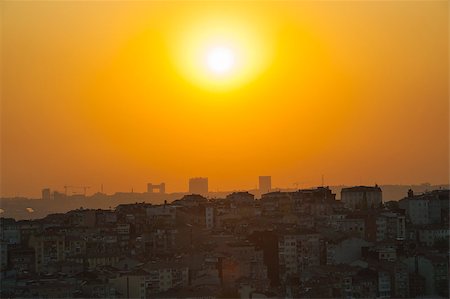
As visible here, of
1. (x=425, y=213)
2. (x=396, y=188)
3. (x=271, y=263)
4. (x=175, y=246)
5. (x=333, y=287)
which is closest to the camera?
(x=333, y=287)

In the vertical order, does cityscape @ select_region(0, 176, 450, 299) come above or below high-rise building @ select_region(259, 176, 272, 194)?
below

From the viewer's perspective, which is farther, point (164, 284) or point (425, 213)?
point (425, 213)

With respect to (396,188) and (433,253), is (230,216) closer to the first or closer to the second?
(433,253)

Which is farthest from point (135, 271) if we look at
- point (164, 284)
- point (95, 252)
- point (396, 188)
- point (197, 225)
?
point (396, 188)

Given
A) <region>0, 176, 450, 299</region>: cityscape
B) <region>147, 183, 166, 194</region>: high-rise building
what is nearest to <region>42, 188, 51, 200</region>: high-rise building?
<region>147, 183, 166, 194</region>: high-rise building

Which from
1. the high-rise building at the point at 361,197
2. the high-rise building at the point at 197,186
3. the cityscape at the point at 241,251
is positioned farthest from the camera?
the high-rise building at the point at 197,186

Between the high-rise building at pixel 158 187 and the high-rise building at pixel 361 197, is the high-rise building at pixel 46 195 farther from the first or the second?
the high-rise building at pixel 361 197

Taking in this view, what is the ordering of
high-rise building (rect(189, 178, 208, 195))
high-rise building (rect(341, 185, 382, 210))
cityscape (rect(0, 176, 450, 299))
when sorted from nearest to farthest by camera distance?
1. cityscape (rect(0, 176, 450, 299))
2. high-rise building (rect(341, 185, 382, 210))
3. high-rise building (rect(189, 178, 208, 195))

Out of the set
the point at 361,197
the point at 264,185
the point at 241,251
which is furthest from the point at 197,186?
the point at 241,251

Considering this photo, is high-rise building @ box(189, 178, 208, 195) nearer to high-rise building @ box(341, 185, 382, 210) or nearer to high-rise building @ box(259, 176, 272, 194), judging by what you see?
high-rise building @ box(259, 176, 272, 194)

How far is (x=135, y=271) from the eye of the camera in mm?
24125

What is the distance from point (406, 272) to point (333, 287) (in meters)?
2.28

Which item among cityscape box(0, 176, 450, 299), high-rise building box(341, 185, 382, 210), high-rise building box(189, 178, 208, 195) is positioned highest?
high-rise building box(189, 178, 208, 195)

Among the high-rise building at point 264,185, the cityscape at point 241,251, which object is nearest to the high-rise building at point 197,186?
the high-rise building at point 264,185
